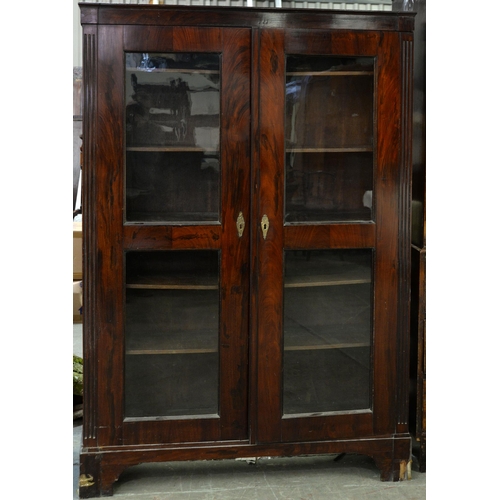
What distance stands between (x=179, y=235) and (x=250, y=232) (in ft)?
0.91

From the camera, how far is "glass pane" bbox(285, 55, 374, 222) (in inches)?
103

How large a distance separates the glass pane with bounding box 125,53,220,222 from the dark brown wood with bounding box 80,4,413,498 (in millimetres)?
28

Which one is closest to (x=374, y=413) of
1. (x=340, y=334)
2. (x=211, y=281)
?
(x=340, y=334)

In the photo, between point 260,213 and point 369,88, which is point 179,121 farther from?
point 369,88

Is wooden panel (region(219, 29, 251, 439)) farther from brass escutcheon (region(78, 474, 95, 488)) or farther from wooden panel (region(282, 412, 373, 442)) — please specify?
brass escutcheon (region(78, 474, 95, 488))

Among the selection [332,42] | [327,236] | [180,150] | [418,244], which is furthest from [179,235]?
[418,244]

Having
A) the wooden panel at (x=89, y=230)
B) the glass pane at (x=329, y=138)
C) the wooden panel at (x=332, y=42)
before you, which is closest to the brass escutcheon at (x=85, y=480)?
the wooden panel at (x=89, y=230)

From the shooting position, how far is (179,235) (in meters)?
2.58

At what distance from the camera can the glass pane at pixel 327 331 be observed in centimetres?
267

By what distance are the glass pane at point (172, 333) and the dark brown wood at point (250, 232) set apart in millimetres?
13

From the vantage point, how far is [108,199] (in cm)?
254

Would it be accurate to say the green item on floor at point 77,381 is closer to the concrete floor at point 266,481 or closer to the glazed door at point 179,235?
the concrete floor at point 266,481

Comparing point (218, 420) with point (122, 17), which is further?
point (218, 420)

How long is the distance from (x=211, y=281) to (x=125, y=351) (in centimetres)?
43
